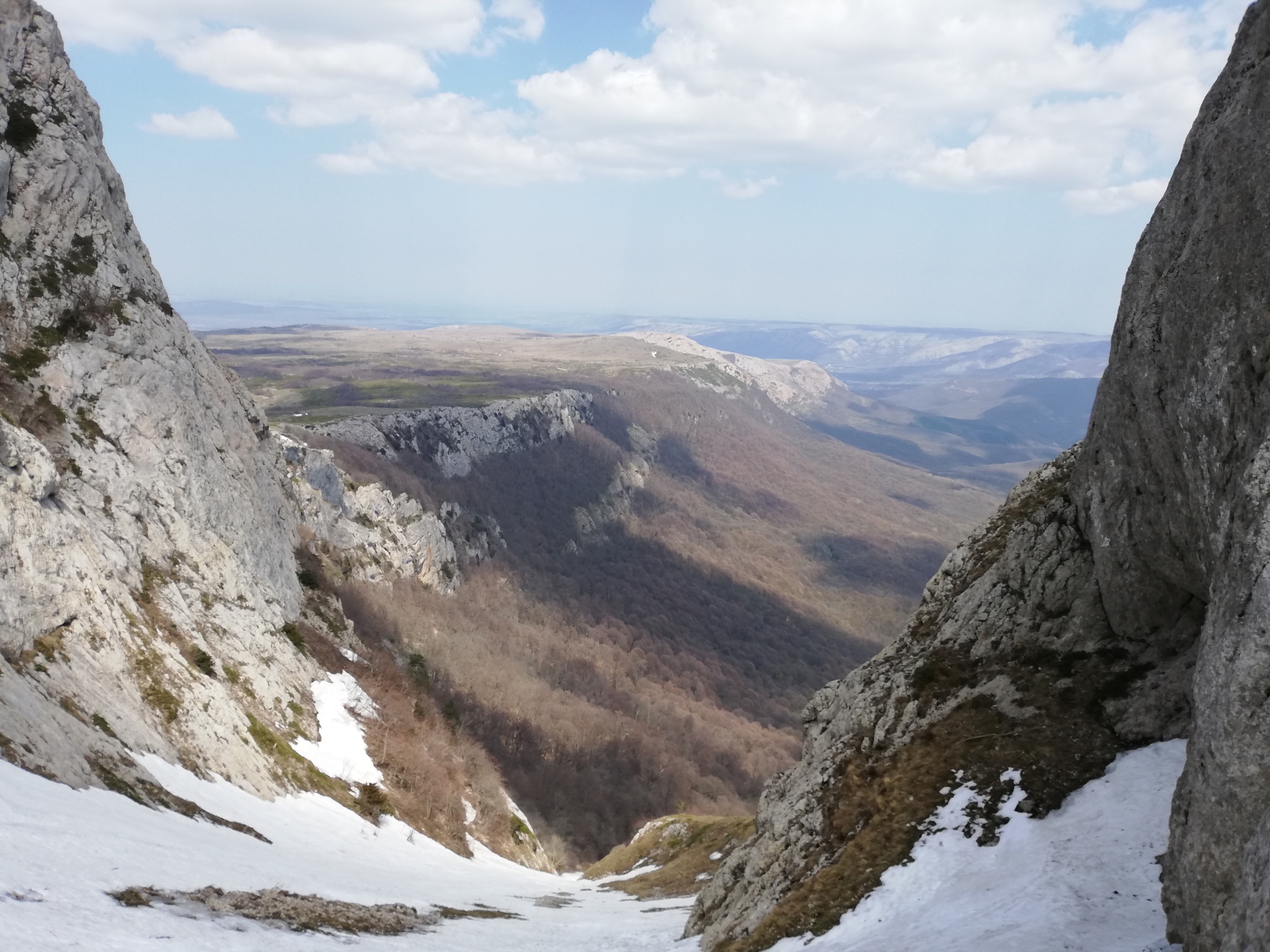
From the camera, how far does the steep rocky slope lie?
101 ft

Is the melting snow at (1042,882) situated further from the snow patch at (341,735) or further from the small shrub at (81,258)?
the small shrub at (81,258)

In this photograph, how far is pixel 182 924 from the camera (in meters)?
16.5

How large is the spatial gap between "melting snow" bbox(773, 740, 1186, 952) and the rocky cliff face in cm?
61

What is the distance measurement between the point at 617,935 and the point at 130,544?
104 feet

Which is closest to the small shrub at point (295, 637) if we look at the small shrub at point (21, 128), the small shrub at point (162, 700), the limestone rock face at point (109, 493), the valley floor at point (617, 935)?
the limestone rock face at point (109, 493)

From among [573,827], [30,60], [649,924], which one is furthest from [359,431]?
[649,924]

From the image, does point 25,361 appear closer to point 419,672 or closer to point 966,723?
point 966,723

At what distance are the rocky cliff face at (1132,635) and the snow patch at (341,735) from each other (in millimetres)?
27919

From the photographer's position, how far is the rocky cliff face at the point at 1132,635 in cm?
1214

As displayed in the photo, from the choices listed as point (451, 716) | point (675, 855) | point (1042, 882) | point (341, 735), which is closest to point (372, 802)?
point (341, 735)

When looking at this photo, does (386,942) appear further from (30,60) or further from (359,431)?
(359,431)

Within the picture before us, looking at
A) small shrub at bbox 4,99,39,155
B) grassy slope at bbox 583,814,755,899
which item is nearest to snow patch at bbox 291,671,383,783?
grassy slope at bbox 583,814,755,899

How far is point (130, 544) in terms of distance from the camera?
4169cm

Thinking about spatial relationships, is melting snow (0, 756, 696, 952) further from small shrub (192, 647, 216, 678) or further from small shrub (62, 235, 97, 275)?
small shrub (62, 235, 97, 275)
